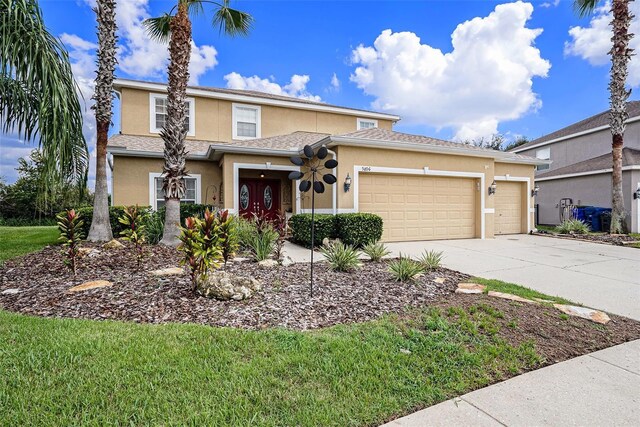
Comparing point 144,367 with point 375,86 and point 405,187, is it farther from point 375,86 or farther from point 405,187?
point 375,86

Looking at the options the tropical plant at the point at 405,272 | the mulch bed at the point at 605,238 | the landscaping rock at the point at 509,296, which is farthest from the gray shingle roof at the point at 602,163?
the tropical plant at the point at 405,272

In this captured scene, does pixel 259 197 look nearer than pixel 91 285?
No

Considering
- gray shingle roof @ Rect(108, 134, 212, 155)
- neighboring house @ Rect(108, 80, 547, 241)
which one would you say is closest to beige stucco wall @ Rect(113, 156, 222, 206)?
neighboring house @ Rect(108, 80, 547, 241)

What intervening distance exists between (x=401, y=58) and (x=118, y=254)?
529 inches

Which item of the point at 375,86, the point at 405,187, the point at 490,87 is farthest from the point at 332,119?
the point at 490,87

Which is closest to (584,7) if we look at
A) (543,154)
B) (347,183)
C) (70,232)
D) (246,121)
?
(543,154)

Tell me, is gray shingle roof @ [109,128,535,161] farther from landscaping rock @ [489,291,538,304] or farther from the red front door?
landscaping rock @ [489,291,538,304]

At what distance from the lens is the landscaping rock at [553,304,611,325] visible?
3934 mm

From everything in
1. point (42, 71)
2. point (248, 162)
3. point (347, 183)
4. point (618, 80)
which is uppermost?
point (618, 80)

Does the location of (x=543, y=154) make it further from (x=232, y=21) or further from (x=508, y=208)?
(x=232, y=21)

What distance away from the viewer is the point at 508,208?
13422 millimetres

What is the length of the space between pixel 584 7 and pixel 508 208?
864 cm

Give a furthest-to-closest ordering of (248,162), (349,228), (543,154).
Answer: (543,154), (248,162), (349,228)

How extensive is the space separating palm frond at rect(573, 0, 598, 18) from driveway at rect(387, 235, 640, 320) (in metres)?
→ 9.62
